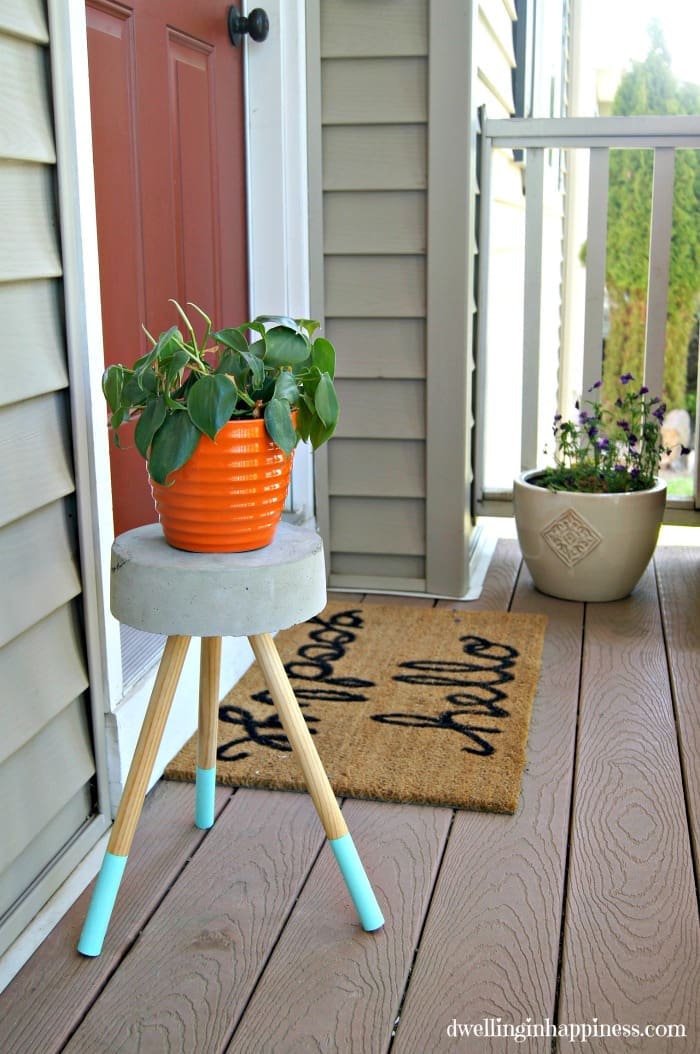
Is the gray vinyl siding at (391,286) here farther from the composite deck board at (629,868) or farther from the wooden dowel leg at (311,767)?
the wooden dowel leg at (311,767)

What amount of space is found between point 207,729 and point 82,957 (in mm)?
337

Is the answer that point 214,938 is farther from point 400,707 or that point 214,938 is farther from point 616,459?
point 616,459

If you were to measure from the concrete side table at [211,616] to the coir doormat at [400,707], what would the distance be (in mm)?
389

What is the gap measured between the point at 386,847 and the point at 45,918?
0.47 m

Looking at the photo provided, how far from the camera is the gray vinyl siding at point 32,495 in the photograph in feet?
4.33

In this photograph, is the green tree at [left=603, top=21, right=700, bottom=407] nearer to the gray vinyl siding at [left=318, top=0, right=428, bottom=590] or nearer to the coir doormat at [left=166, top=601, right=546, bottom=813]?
the gray vinyl siding at [left=318, top=0, right=428, bottom=590]

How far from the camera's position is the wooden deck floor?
1.24 metres

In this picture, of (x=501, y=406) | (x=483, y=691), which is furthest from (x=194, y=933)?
(x=501, y=406)

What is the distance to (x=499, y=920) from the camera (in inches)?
56.3

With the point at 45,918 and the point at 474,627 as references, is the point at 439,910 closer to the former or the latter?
the point at 45,918

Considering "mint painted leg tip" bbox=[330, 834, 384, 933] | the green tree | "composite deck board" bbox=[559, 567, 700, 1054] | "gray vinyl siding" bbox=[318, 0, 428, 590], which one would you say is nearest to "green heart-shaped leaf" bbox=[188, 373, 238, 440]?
"mint painted leg tip" bbox=[330, 834, 384, 933]

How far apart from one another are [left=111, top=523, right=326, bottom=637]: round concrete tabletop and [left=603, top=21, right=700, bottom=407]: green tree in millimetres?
4395

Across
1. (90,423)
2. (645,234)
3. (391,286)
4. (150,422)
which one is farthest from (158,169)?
(645,234)

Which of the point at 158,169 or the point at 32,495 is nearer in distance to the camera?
the point at 32,495
